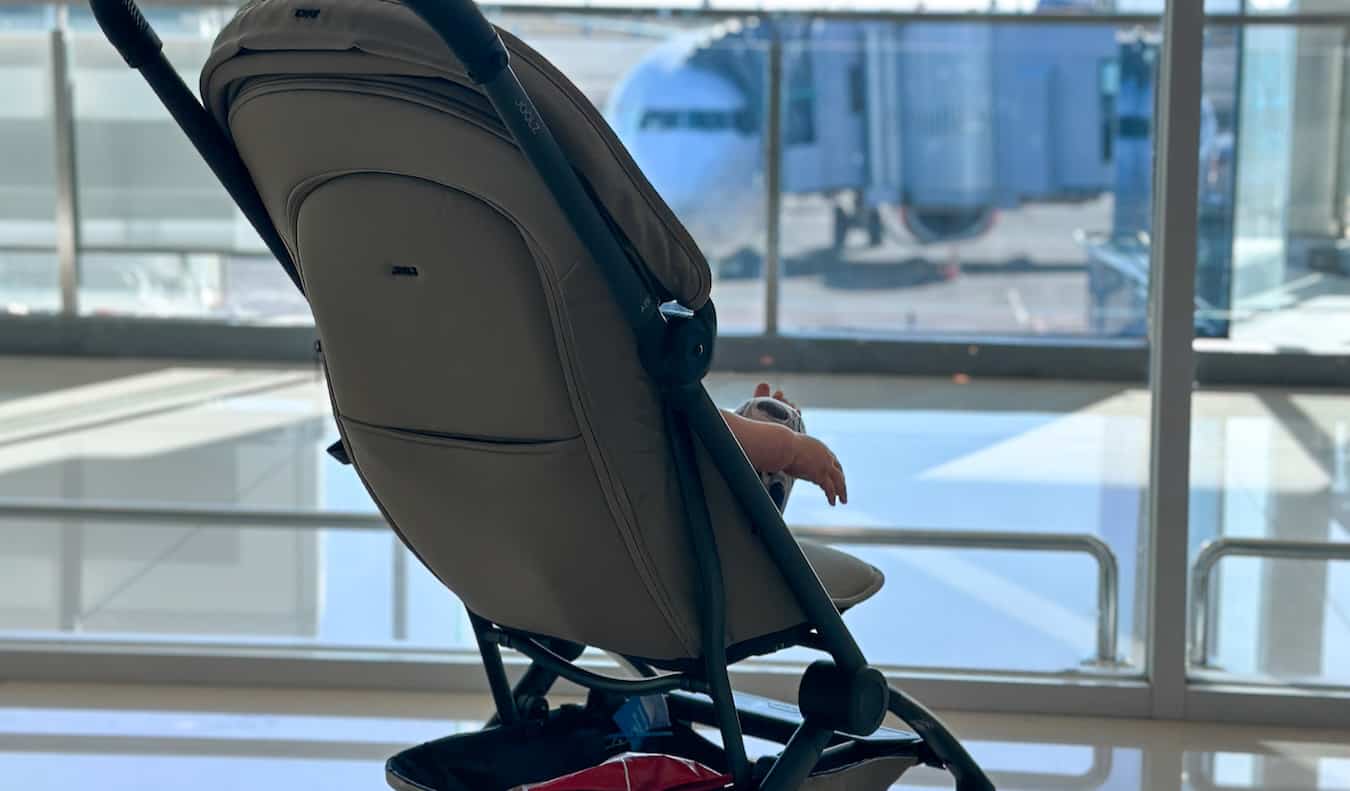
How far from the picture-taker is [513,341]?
57.0 inches

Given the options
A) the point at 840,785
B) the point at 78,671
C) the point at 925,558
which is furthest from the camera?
the point at 925,558

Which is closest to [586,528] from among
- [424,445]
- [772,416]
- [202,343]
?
[424,445]

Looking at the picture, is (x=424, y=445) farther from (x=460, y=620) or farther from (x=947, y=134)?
(x=947, y=134)

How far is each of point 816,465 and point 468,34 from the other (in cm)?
69

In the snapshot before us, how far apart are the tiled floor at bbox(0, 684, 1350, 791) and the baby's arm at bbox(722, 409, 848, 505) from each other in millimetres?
814

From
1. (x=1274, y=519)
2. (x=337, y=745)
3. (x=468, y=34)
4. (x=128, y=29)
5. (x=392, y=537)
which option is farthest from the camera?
(x=392, y=537)

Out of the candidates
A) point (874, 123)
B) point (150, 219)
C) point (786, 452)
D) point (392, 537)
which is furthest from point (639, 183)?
point (150, 219)

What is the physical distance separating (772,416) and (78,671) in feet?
5.26

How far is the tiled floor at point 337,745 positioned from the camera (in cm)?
233

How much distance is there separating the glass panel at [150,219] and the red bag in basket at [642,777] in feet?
4.94

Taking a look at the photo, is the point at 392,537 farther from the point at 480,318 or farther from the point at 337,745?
the point at 480,318

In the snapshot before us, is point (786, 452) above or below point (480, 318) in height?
below

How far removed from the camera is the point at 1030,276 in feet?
9.45

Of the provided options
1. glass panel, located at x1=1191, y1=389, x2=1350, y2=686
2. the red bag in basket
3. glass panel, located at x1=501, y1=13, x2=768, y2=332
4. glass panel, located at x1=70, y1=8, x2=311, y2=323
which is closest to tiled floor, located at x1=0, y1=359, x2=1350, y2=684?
glass panel, located at x1=1191, y1=389, x2=1350, y2=686
